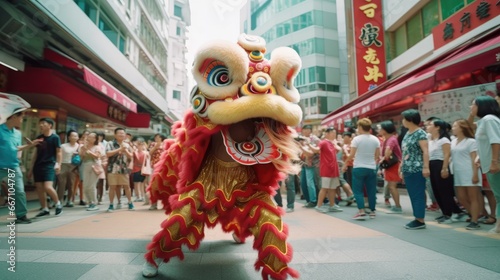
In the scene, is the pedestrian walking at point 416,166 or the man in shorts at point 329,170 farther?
the man in shorts at point 329,170

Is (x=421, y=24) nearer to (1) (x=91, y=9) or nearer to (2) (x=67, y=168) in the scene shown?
(1) (x=91, y=9)

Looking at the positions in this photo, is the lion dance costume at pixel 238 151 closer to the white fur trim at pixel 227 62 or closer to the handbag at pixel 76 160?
the white fur trim at pixel 227 62

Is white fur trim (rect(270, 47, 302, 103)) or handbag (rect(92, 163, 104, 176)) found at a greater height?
white fur trim (rect(270, 47, 302, 103))

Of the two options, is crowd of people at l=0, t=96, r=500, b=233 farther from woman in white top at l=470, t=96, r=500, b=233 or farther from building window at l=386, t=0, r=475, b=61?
building window at l=386, t=0, r=475, b=61

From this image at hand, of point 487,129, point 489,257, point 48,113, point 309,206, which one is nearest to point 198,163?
point 489,257

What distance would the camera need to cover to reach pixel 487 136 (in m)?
2.99

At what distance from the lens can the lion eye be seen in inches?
72.7

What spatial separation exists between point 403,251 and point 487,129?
162 cm

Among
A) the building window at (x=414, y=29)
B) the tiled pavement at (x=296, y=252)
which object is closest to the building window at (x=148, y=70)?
the tiled pavement at (x=296, y=252)

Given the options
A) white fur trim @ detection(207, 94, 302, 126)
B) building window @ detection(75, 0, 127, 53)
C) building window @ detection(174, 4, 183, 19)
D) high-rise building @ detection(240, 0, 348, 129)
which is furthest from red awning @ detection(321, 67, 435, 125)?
building window @ detection(174, 4, 183, 19)

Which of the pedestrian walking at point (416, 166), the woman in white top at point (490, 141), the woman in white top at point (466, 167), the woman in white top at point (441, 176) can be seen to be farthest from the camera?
the woman in white top at point (441, 176)

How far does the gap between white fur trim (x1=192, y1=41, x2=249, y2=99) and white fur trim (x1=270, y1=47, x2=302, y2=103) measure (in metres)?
0.21

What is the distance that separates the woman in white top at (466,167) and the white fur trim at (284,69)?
116 inches

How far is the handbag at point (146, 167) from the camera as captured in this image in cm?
575
